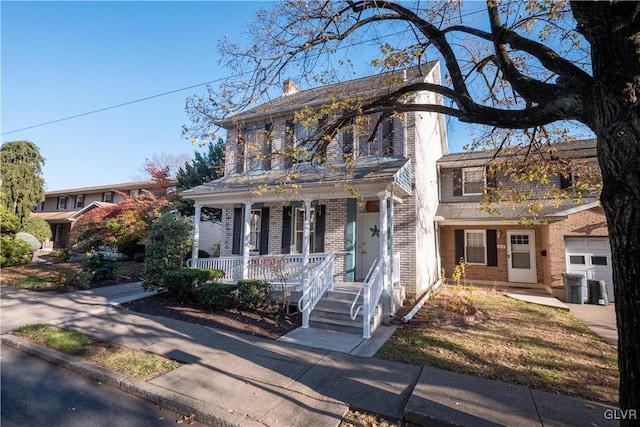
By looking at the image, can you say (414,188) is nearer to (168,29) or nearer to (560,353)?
(560,353)

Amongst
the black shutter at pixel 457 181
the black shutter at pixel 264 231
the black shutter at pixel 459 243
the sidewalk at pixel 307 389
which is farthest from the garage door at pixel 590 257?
the black shutter at pixel 264 231

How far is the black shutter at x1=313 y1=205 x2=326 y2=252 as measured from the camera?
35.8 feet

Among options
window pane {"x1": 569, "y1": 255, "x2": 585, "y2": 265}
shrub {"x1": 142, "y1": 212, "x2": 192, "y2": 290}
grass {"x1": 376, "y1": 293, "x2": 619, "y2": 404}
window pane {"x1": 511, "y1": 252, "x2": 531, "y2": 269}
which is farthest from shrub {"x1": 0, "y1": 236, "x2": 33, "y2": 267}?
window pane {"x1": 569, "y1": 255, "x2": 585, "y2": 265}

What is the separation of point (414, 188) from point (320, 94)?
228 inches

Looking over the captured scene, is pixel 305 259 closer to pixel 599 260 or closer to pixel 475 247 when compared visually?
pixel 475 247

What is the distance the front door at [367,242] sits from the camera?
1068cm

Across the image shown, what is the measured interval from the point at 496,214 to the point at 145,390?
11.4 m

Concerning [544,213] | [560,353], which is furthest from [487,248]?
[560,353]

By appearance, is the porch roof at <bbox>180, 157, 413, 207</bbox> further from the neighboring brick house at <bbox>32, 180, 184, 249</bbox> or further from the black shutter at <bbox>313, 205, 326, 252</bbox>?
the neighboring brick house at <bbox>32, 180, 184, 249</bbox>

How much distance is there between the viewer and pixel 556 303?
1002 centimetres

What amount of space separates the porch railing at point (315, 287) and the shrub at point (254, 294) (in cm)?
107

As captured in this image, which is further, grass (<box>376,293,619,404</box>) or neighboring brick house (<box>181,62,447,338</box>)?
neighboring brick house (<box>181,62,447,338</box>)

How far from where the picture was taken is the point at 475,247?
14.5m

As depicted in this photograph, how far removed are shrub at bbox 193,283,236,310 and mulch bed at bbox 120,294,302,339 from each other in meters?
0.18
